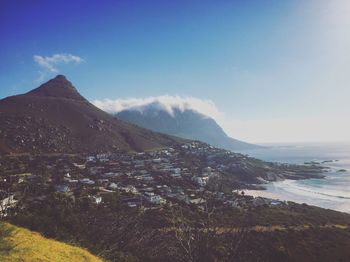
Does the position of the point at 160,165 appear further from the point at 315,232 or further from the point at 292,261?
the point at 292,261

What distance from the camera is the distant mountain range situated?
14488cm

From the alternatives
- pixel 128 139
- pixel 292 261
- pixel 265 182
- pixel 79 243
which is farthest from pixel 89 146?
pixel 79 243

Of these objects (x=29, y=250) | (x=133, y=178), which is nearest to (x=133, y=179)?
(x=133, y=178)

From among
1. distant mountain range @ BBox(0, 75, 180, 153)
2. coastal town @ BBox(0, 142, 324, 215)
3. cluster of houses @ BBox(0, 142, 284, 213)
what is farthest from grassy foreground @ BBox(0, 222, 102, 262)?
distant mountain range @ BBox(0, 75, 180, 153)

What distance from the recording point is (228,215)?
69625 mm

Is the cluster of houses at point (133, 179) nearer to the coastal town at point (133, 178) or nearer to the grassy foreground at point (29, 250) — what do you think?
the coastal town at point (133, 178)

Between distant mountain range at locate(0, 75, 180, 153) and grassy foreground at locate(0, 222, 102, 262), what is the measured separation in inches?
5065

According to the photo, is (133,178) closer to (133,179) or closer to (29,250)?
(133,179)

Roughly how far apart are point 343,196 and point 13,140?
13182cm

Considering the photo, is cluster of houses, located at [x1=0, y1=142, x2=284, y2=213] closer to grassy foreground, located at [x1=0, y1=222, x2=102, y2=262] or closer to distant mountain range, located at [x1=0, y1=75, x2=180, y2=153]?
distant mountain range, located at [x1=0, y1=75, x2=180, y2=153]

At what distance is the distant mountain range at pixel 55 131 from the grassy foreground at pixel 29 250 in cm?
12866

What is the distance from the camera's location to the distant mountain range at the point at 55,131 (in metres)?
145

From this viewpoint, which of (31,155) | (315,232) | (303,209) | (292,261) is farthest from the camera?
(31,155)

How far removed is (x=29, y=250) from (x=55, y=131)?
6108 inches
